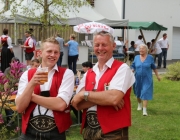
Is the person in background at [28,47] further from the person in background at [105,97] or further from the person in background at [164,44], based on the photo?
the person in background at [105,97]

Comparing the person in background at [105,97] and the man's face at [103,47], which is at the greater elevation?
the man's face at [103,47]

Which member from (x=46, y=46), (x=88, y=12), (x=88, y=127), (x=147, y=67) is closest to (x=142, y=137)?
(x=147, y=67)

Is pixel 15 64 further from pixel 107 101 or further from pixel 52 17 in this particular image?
pixel 52 17

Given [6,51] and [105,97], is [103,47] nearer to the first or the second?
[105,97]

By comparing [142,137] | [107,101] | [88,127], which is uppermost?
[107,101]

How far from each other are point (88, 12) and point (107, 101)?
1584cm

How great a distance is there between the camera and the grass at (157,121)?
6547 millimetres

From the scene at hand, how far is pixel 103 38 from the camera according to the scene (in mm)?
3213

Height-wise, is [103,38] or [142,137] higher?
[103,38]

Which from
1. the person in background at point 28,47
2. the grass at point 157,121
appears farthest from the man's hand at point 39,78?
the person in background at point 28,47

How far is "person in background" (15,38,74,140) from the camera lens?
3049 mm

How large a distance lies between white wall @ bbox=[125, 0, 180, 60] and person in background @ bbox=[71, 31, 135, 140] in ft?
68.3

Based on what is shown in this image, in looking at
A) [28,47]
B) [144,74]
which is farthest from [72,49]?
[144,74]

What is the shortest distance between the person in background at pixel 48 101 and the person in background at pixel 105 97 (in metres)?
0.18
